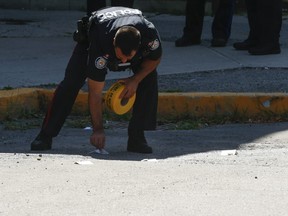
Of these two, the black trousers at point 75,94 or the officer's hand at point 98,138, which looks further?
the black trousers at point 75,94

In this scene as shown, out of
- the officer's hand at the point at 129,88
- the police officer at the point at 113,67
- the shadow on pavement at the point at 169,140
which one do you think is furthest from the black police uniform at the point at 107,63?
the shadow on pavement at the point at 169,140

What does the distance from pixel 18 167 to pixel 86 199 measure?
1062 mm

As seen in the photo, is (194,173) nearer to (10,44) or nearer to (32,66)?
(32,66)

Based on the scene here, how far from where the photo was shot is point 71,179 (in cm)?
652

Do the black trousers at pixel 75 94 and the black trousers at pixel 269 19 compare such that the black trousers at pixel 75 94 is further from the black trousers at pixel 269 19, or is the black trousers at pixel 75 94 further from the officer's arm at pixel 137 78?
the black trousers at pixel 269 19

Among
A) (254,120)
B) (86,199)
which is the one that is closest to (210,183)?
(86,199)

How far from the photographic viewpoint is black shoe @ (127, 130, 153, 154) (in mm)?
7645

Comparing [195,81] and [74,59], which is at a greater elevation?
[74,59]

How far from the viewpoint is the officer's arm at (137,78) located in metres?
7.28

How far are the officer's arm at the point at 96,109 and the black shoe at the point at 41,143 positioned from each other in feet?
1.43

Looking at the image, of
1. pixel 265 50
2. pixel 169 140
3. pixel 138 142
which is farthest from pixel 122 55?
pixel 265 50

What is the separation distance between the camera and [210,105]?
9062 mm

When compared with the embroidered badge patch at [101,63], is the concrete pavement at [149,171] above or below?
below

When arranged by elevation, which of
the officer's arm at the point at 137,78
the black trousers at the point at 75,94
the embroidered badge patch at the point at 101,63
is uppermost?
the embroidered badge patch at the point at 101,63
